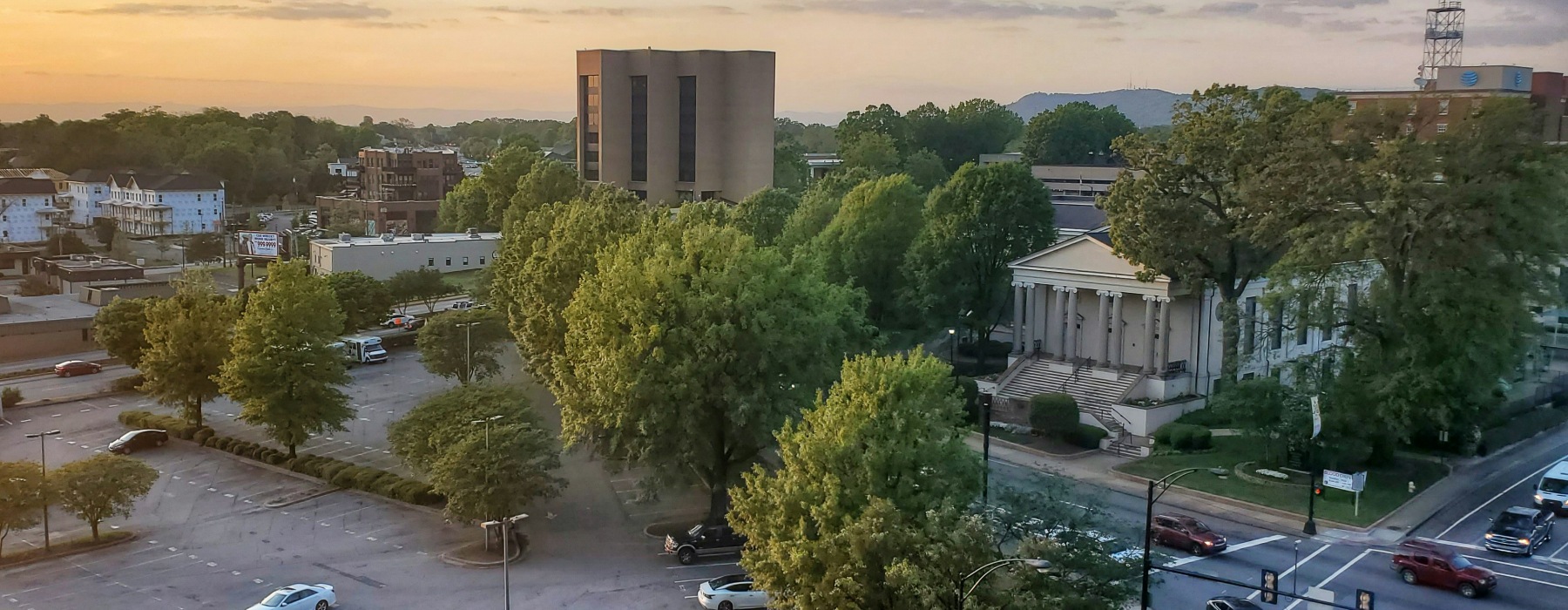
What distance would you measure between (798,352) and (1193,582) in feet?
44.6

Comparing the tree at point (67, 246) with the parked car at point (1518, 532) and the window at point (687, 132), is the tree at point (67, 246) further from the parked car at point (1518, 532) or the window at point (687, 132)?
the parked car at point (1518, 532)

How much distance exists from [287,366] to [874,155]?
246 ft

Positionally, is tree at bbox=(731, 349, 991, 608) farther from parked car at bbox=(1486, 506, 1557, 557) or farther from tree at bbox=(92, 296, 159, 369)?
tree at bbox=(92, 296, 159, 369)

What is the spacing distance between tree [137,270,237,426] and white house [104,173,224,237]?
302ft

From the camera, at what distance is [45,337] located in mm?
77812

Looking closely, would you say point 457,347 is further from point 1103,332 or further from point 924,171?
point 924,171

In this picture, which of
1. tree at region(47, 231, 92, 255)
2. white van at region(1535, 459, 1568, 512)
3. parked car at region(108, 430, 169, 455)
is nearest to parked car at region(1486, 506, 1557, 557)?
white van at region(1535, 459, 1568, 512)

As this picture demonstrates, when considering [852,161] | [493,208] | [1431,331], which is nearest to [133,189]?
[493,208]

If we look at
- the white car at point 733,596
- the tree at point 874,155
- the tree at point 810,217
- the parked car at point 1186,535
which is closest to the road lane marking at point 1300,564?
the parked car at point 1186,535

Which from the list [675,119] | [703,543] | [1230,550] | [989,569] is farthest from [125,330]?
[675,119]

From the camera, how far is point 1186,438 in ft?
160

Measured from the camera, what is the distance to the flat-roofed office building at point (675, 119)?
114125mm

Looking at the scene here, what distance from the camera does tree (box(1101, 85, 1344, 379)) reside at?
151 ft

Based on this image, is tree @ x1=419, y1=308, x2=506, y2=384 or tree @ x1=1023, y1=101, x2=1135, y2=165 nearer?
tree @ x1=419, y1=308, x2=506, y2=384
